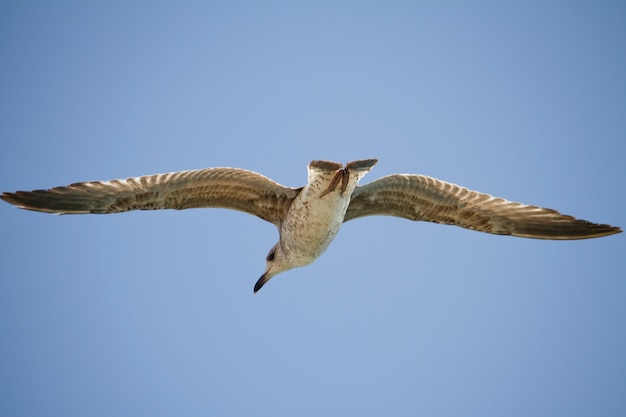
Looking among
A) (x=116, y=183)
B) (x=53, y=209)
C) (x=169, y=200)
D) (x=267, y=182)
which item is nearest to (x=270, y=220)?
(x=267, y=182)

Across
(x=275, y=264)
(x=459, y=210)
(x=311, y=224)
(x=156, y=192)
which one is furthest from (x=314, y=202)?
(x=459, y=210)

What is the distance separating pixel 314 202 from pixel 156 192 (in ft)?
6.89

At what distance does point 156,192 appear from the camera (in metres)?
10.2

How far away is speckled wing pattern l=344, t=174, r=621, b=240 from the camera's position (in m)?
10.6

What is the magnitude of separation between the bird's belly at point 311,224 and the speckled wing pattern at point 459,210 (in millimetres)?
592

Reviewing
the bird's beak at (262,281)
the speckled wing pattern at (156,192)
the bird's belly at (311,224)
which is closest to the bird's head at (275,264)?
the bird's beak at (262,281)

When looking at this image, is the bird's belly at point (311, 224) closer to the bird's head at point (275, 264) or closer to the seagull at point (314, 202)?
the seagull at point (314, 202)

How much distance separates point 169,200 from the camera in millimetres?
10312

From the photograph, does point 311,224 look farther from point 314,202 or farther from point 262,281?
point 262,281

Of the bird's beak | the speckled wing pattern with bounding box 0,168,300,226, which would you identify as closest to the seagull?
the speckled wing pattern with bounding box 0,168,300,226

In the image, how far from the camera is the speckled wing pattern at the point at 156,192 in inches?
397

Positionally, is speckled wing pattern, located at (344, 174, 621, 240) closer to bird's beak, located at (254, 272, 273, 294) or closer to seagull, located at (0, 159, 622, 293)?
seagull, located at (0, 159, 622, 293)

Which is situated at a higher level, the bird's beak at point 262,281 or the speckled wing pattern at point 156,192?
the speckled wing pattern at point 156,192

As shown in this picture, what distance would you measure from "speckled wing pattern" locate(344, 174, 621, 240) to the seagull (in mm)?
14
